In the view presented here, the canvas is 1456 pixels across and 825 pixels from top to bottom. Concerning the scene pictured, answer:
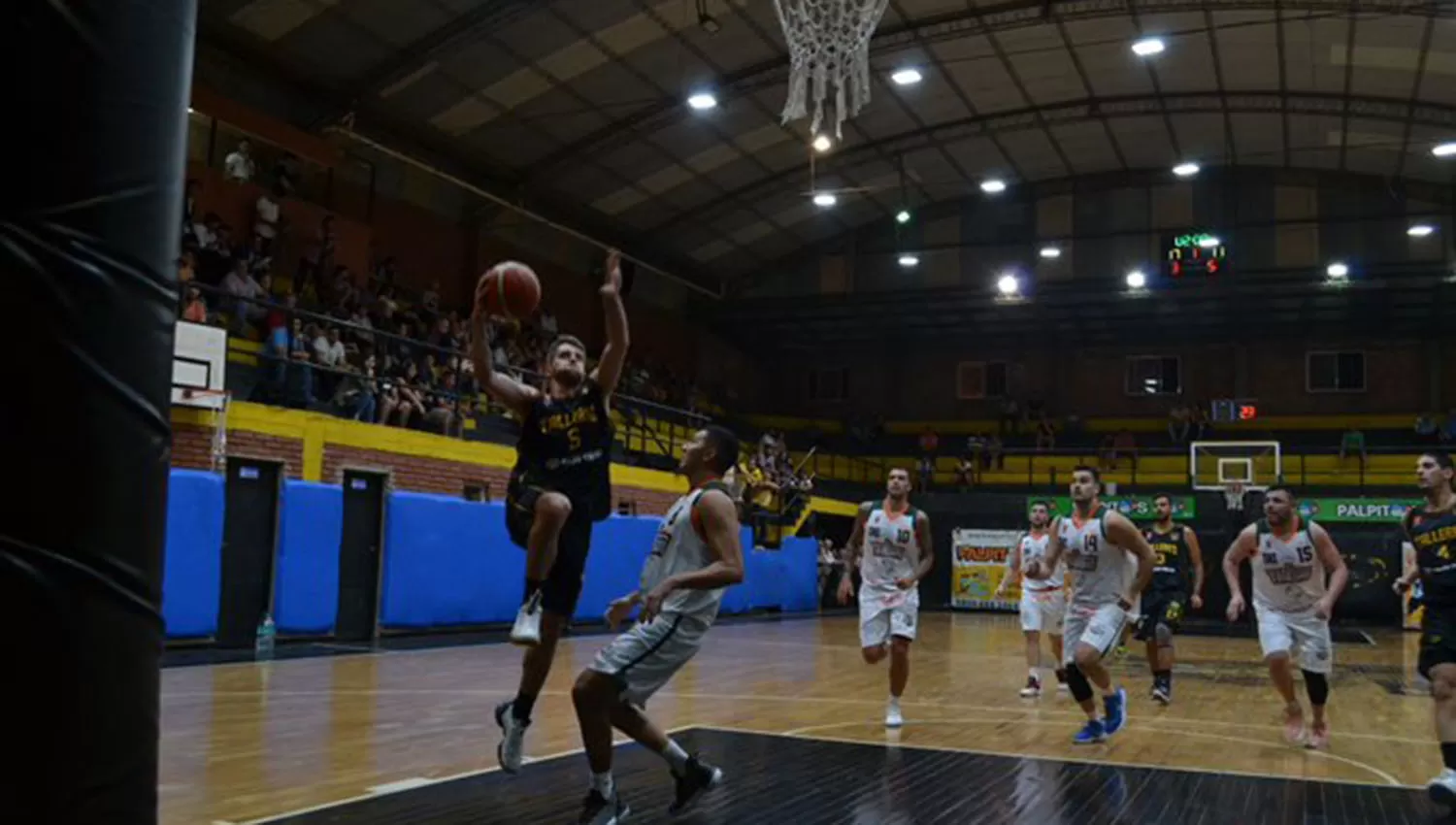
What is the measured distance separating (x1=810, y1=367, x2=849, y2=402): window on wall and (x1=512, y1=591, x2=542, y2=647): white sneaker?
31309 mm

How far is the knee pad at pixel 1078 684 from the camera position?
7.95 meters

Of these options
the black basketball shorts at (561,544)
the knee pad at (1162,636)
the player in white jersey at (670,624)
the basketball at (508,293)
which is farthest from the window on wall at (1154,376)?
the basketball at (508,293)

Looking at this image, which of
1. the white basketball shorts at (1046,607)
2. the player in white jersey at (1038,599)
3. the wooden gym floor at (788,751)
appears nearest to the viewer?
the wooden gym floor at (788,751)

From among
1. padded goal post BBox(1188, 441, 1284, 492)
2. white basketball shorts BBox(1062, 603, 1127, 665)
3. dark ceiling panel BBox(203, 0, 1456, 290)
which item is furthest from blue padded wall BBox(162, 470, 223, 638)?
padded goal post BBox(1188, 441, 1284, 492)

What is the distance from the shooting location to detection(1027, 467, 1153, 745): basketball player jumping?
7.91 m

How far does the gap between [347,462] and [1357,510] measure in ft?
68.2

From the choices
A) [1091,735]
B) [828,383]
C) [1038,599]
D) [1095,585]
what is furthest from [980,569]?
[1091,735]

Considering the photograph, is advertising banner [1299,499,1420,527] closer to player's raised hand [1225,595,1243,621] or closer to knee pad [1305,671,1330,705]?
player's raised hand [1225,595,1243,621]

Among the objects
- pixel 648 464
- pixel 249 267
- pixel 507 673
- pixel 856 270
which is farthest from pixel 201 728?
pixel 856 270

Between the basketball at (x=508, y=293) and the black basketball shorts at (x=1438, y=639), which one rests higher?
the basketball at (x=508, y=293)

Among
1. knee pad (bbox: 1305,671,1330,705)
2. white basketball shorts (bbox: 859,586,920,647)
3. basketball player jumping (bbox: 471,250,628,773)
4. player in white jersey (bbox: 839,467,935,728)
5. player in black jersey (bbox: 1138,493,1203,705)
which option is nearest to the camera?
basketball player jumping (bbox: 471,250,628,773)

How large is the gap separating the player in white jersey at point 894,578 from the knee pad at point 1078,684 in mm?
1120

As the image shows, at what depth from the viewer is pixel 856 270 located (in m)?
32.8

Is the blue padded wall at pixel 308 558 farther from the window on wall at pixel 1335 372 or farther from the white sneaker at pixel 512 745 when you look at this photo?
the window on wall at pixel 1335 372
